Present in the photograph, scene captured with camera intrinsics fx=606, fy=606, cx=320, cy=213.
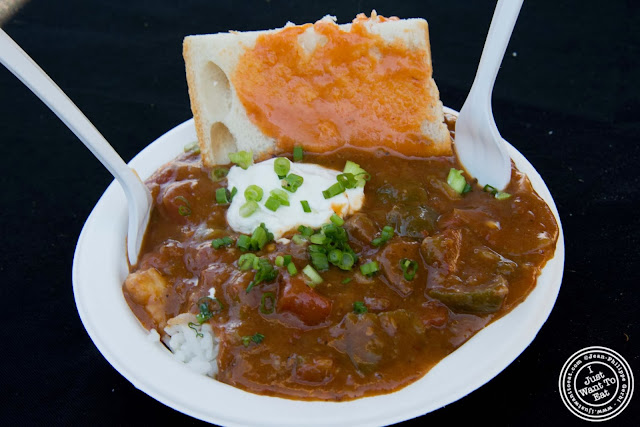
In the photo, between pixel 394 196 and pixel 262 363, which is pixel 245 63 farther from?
pixel 262 363

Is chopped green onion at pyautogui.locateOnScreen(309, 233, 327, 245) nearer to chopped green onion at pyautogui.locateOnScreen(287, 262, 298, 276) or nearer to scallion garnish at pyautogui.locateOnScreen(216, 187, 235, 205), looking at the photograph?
chopped green onion at pyautogui.locateOnScreen(287, 262, 298, 276)

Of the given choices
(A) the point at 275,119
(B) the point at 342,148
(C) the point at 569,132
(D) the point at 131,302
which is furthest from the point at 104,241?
(C) the point at 569,132

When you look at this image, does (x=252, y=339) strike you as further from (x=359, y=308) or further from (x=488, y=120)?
(x=488, y=120)

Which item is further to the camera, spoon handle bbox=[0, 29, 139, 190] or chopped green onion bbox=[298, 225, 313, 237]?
chopped green onion bbox=[298, 225, 313, 237]

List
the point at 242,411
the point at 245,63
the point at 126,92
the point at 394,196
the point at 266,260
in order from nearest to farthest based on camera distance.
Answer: the point at 242,411
the point at 266,260
the point at 394,196
the point at 245,63
the point at 126,92

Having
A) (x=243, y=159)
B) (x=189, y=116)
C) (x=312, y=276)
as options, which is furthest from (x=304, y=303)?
(x=189, y=116)

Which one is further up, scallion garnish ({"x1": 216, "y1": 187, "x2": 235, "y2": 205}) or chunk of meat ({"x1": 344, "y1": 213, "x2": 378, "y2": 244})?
scallion garnish ({"x1": 216, "y1": 187, "x2": 235, "y2": 205})

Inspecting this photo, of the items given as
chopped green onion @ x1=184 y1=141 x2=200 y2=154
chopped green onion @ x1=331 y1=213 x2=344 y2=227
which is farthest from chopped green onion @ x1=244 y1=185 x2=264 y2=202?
chopped green onion @ x1=184 y1=141 x2=200 y2=154
